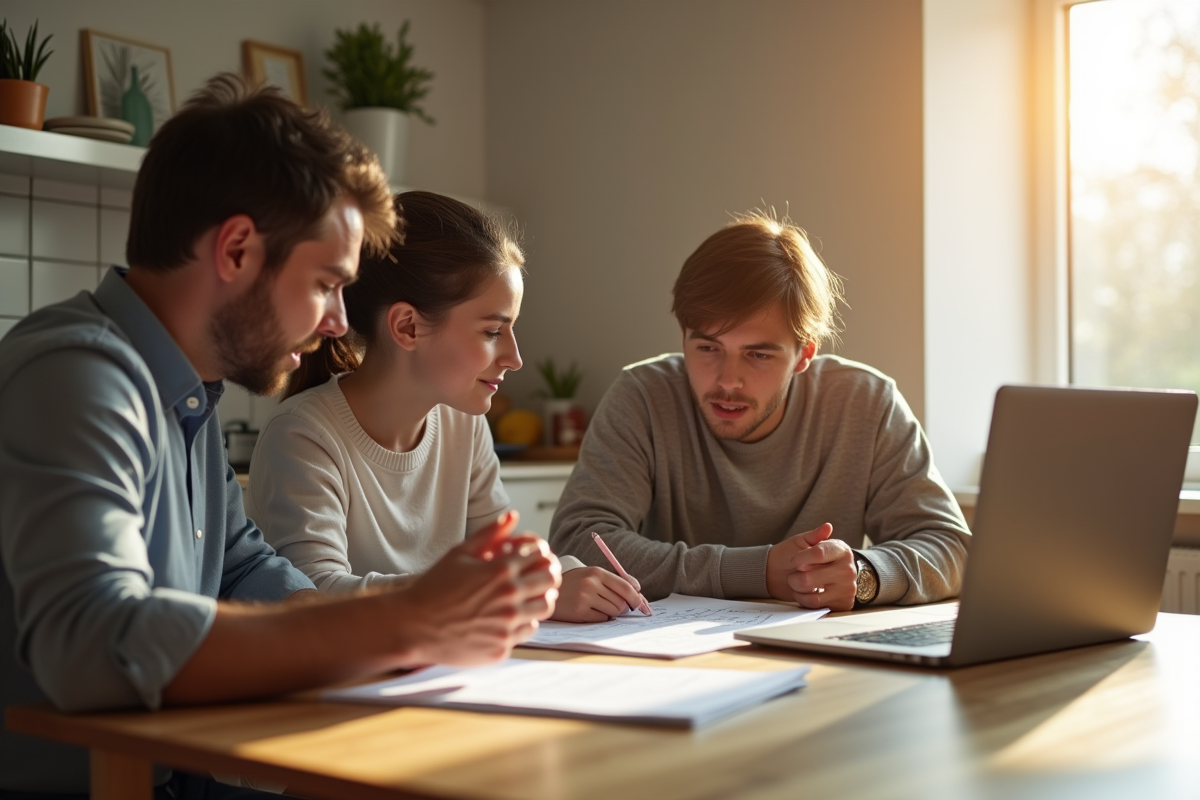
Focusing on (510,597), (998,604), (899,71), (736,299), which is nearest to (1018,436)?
(998,604)

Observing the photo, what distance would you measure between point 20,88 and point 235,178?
6.10 feet

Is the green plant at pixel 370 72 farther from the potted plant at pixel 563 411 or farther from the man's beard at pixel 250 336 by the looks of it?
the man's beard at pixel 250 336

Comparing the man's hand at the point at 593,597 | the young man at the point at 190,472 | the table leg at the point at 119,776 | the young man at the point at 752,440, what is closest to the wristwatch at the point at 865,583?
the young man at the point at 752,440

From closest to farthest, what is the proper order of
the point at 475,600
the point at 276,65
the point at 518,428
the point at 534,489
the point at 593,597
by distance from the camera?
the point at 475,600, the point at 593,597, the point at 534,489, the point at 276,65, the point at 518,428

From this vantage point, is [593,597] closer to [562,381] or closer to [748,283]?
[748,283]

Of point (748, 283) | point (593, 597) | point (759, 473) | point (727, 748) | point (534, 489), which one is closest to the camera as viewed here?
point (727, 748)

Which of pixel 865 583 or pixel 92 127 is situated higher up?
pixel 92 127

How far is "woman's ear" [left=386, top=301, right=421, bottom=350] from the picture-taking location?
1.67 m

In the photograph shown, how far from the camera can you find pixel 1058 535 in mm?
1142

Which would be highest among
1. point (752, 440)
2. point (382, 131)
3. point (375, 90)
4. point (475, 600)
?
point (375, 90)

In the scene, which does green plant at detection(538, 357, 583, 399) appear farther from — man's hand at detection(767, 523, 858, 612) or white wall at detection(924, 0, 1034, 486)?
man's hand at detection(767, 523, 858, 612)

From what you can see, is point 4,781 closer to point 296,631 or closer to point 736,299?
point 296,631

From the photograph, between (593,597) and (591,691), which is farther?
(593,597)

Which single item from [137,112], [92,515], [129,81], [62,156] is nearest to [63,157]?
[62,156]
